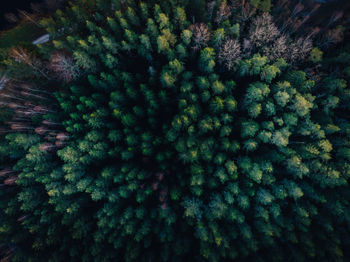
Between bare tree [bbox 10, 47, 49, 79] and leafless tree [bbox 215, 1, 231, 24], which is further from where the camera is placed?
bare tree [bbox 10, 47, 49, 79]

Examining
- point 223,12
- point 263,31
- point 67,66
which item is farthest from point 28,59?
point 263,31

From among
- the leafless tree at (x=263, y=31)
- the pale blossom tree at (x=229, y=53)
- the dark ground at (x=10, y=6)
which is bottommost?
the dark ground at (x=10, y=6)

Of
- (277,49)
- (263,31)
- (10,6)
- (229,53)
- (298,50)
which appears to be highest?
(263,31)

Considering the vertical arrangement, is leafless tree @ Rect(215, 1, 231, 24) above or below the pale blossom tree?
above

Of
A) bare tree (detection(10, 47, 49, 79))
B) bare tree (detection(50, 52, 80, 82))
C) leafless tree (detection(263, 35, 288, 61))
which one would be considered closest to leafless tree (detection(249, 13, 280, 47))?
leafless tree (detection(263, 35, 288, 61))

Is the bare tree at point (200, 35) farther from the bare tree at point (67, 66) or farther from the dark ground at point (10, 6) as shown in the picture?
the dark ground at point (10, 6)

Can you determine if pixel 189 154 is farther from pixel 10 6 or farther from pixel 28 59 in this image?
pixel 10 6

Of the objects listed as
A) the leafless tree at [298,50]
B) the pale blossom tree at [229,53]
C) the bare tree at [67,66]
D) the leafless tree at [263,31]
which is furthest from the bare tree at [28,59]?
the leafless tree at [298,50]

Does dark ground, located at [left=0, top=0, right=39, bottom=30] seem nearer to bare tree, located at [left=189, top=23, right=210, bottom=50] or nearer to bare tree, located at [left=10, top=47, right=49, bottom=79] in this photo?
bare tree, located at [left=10, top=47, right=49, bottom=79]
